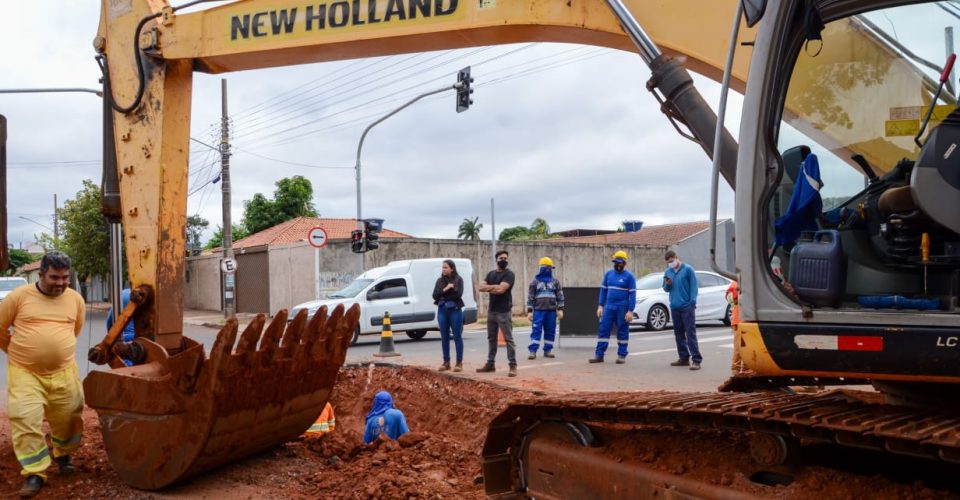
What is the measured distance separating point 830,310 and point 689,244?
3808 cm

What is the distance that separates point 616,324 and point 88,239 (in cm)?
2934

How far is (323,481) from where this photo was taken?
559cm

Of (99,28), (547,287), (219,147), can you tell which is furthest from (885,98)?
(219,147)

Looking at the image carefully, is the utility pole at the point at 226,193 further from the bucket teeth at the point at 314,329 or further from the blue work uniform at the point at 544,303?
the bucket teeth at the point at 314,329

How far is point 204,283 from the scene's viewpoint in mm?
34250

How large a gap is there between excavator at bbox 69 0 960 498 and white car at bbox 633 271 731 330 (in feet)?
45.1

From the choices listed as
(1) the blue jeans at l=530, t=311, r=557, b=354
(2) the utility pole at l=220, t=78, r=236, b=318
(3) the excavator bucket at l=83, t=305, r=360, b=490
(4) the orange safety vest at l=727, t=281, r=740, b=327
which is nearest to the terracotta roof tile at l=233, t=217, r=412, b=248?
(2) the utility pole at l=220, t=78, r=236, b=318

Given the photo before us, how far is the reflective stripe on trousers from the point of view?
518 cm

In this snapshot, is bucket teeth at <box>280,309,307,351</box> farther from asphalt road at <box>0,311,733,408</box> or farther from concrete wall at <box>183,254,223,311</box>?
concrete wall at <box>183,254,223,311</box>

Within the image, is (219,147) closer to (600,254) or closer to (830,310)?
(600,254)

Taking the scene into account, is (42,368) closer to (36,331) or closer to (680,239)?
(36,331)

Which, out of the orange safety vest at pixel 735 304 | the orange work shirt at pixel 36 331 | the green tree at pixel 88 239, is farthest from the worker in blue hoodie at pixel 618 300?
the green tree at pixel 88 239

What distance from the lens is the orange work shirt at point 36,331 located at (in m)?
5.35

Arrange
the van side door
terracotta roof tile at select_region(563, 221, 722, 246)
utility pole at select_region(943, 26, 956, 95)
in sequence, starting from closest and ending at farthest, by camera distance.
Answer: utility pole at select_region(943, 26, 956, 95)
the van side door
terracotta roof tile at select_region(563, 221, 722, 246)
